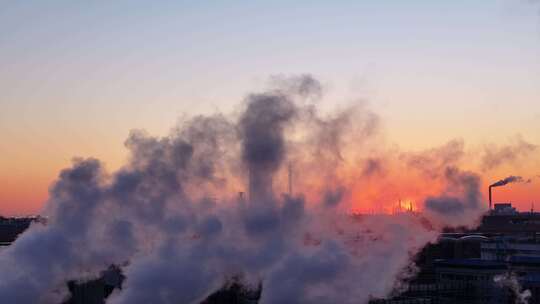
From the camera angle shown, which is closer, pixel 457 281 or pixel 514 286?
pixel 514 286

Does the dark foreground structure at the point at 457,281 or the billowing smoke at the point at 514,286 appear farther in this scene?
the billowing smoke at the point at 514,286

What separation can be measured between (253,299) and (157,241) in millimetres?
9126

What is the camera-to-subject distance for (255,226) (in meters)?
48.1

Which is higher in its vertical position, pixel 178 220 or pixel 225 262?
pixel 178 220

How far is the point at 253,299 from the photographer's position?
50.8 metres

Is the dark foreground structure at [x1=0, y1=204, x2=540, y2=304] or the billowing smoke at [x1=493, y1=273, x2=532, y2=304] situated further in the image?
the billowing smoke at [x1=493, y1=273, x2=532, y2=304]

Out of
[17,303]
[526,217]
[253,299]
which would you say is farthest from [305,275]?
[526,217]

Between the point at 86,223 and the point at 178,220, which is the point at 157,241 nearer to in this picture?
the point at 178,220

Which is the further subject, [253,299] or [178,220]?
[253,299]

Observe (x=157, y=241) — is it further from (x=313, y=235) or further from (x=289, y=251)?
(x=313, y=235)

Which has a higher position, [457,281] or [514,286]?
[457,281]

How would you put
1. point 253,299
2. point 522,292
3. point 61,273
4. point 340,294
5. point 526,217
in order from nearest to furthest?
point 61,273 < point 340,294 < point 253,299 < point 522,292 < point 526,217

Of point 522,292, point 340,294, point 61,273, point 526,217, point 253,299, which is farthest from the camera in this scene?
point 526,217

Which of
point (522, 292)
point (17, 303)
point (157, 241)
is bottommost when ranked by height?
point (522, 292)
